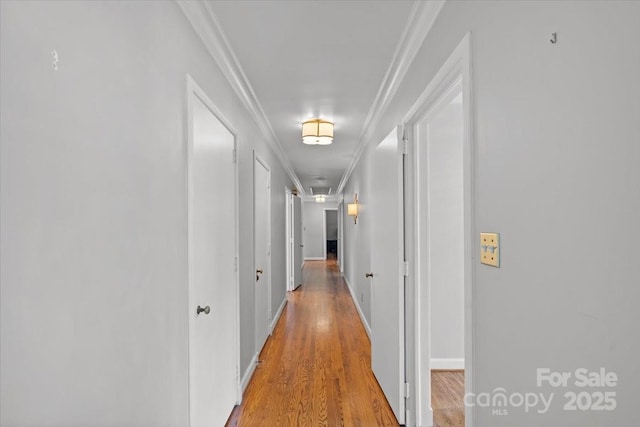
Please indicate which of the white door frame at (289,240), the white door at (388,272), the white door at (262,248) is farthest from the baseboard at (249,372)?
the white door frame at (289,240)

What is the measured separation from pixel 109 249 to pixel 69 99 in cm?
43

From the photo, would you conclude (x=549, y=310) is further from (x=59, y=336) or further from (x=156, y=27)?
(x=156, y=27)

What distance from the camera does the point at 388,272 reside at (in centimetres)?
266

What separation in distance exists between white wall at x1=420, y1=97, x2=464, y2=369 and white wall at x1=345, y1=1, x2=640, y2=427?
2.22 metres

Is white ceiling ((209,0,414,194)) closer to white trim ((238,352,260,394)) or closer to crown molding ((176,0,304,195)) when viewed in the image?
crown molding ((176,0,304,195))

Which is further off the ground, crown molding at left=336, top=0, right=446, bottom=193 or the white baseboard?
crown molding at left=336, top=0, right=446, bottom=193

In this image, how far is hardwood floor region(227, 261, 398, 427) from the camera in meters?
2.49

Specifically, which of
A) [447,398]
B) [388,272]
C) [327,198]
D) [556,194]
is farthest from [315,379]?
[327,198]

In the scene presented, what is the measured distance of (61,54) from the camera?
0.85 m

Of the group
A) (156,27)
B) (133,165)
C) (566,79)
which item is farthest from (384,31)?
(133,165)

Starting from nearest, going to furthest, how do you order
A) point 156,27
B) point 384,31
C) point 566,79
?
point 566,79, point 156,27, point 384,31

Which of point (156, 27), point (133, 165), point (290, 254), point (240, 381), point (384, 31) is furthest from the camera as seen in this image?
point (290, 254)

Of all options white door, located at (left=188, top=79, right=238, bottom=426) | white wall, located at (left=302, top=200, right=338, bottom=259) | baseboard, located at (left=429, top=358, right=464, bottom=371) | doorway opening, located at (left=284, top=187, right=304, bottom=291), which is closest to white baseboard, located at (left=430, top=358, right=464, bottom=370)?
baseboard, located at (left=429, top=358, right=464, bottom=371)

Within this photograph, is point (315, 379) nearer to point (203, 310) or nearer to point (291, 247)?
point (203, 310)
